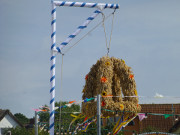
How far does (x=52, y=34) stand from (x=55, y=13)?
73 cm

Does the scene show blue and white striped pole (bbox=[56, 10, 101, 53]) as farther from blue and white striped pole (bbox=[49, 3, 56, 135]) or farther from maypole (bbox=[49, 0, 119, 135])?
blue and white striped pole (bbox=[49, 3, 56, 135])

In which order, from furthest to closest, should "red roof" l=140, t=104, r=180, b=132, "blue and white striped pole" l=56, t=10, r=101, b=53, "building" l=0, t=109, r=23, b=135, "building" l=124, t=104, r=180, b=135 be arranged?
"building" l=0, t=109, r=23, b=135 → "red roof" l=140, t=104, r=180, b=132 → "building" l=124, t=104, r=180, b=135 → "blue and white striped pole" l=56, t=10, r=101, b=53

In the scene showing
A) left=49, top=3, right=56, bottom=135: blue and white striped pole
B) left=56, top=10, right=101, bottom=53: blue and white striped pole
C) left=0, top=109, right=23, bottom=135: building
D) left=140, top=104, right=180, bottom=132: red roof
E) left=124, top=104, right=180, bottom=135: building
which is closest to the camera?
left=49, top=3, right=56, bottom=135: blue and white striped pole

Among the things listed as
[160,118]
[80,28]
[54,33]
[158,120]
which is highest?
[80,28]

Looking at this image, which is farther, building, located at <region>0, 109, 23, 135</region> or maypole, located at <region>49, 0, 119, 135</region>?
building, located at <region>0, 109, 23, 135</region>

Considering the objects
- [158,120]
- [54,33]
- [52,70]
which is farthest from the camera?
[158,120]

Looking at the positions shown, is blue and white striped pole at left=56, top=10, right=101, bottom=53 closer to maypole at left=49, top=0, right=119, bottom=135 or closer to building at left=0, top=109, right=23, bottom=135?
maypole at left=49, top=0, right=119, bottom=135

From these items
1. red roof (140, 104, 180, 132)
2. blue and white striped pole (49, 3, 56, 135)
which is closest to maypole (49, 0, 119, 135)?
blue and white striped pole (49, 3, 56, 135)

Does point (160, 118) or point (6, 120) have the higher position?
point (6, 120)

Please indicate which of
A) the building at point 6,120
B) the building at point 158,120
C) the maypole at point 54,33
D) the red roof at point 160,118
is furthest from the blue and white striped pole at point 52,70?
the building at point 6,120

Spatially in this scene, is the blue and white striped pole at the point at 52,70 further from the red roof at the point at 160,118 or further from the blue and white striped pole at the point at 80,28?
the red roof at the point at 160,118

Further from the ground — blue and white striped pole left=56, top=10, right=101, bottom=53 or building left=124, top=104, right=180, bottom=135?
blue and white striped pole left=56, top=10, right=101, bottom=53

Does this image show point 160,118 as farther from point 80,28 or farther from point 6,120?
point 80,28

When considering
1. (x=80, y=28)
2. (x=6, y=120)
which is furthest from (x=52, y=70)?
(x=6, y=120)
